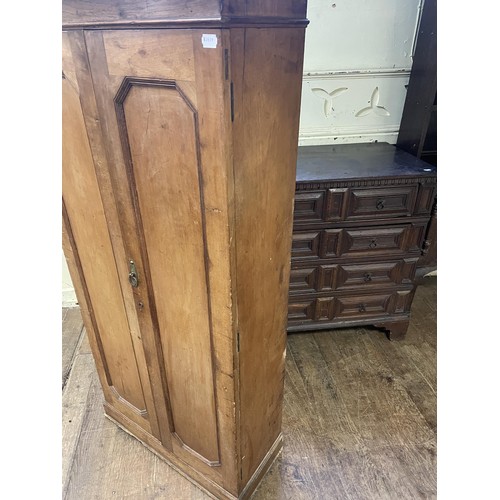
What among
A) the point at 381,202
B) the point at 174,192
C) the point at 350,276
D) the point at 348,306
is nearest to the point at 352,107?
the point at 381,202

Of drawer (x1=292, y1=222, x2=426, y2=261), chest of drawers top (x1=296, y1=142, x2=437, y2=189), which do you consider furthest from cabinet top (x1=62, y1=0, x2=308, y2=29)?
drawer (x1=292, y1=222, x2=426, y2=261)

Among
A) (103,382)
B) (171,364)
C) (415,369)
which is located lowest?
(415,369)

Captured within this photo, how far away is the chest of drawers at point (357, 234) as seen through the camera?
1.75 metres

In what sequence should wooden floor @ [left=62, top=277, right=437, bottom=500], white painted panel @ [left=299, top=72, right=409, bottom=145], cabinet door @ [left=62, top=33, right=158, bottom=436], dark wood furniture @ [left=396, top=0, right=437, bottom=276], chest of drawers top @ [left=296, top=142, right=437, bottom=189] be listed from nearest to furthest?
cabinet door @ [left=62, top=33, right=158, bottom=436], wooden floor @ [left=62, top=277, right=437, bottom=500], chest of drawers top @ [left=296, top=142, right=437, bottom=189], dark wood furniture @ [left=396, top=0, right=437, bottom=276], white painted panel @ [left=299, top=72, right=409, bottom=145]

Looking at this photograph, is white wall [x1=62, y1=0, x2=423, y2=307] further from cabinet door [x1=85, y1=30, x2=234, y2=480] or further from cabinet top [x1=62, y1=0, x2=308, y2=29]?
cabinet door [x1=85, y1=30, x2=234, y2=480]

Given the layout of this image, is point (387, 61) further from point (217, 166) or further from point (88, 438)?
point (88, 438)

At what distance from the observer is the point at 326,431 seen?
1686 millimetres

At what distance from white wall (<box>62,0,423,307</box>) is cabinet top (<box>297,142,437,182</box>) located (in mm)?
95

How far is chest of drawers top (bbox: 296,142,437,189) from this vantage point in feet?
5.65

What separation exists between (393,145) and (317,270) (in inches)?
33.1

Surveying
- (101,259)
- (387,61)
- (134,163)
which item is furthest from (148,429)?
(387,61)

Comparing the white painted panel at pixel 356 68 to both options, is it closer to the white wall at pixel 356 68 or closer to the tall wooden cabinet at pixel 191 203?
the white wall at pixel 356 68

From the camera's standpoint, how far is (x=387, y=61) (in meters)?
2.01

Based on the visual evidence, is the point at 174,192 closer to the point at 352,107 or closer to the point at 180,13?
the point at 180,13
